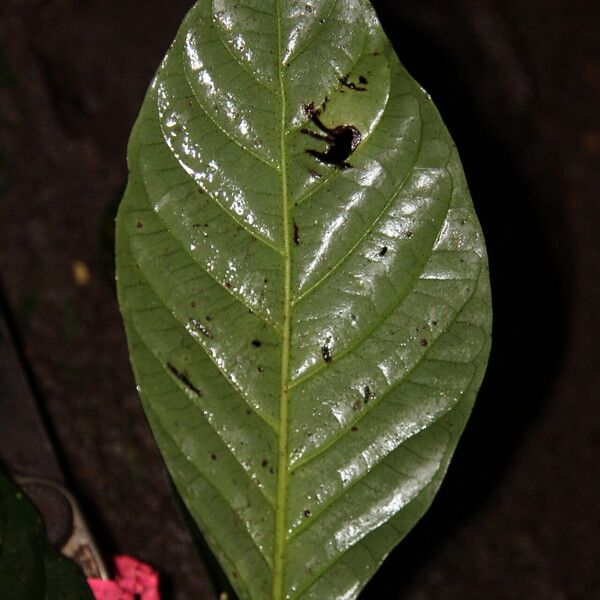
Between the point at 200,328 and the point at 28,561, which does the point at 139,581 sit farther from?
the point at 200,328

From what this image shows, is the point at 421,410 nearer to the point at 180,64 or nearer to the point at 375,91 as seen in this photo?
the point at 375,91

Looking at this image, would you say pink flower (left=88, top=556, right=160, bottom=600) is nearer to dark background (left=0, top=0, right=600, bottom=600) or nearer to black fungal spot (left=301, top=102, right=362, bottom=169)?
black fungal spot (left=301, top=102, right=362, bottom=169)

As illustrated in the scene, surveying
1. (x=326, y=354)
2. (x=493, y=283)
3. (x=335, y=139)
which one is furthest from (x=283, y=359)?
(x=493, y=283)

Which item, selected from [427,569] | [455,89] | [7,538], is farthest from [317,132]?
[455,89]

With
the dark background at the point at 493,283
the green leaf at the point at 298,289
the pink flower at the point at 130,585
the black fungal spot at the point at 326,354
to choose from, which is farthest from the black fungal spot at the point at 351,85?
the dark background at the point at 493,283

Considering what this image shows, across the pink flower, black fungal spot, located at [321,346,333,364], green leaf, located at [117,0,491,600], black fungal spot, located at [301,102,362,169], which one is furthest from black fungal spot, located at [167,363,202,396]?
the pink flower

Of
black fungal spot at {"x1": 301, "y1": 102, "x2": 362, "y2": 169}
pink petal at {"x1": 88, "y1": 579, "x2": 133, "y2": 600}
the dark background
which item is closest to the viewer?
black fungal spot at {"x1": 301, "y1": 102, "x2": 362, "y2": 169}
